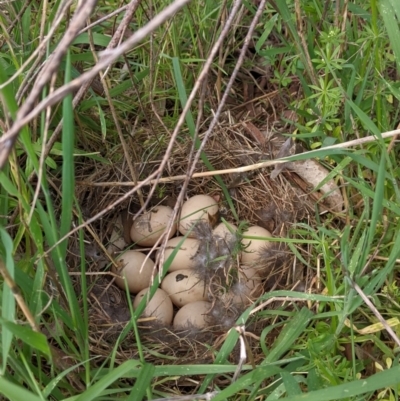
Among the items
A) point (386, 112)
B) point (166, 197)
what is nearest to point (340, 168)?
point (386, 112)

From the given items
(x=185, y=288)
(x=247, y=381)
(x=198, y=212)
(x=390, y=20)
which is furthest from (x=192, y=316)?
(x=390, y=20)

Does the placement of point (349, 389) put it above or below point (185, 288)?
above

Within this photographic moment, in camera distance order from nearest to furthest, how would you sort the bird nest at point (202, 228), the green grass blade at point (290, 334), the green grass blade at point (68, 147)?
the green grass blade at point (68, 147) → the green grass blade at point (290, 334) → the bird nest at point (202, 228)

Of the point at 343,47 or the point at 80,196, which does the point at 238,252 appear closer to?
the point at 80,196

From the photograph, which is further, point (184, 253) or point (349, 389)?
point (184, 253)

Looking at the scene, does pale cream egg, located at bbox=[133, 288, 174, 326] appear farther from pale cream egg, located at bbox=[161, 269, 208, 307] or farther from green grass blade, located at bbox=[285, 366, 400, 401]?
green grass blade, located at bbox=[285, 366, 400, 401]

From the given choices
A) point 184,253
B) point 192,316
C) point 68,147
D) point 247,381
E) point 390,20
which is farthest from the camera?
point 184,253

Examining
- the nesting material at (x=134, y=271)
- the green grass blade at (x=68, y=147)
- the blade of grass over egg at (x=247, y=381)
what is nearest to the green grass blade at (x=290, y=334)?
the blade of grass over egg at (x=247, y=381)

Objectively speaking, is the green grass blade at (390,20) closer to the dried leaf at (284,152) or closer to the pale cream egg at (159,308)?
the dried leaf at (284,152)

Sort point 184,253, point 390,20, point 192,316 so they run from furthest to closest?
1. point 184,253
2. point 192,316
3. point 390,20

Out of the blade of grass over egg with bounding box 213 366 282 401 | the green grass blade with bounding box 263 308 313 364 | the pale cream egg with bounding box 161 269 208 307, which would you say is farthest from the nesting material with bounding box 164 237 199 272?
the blade of grass over egg with bounding box 213 366 282 401

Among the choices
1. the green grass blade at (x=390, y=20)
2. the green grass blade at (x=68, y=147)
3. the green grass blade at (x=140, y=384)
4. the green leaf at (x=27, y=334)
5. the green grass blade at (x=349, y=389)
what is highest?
the green grass blade at (x=68, y=147)

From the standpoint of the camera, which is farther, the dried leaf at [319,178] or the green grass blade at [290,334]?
the dried leaf at [319,178]

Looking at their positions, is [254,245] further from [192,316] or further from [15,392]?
[15,392]
